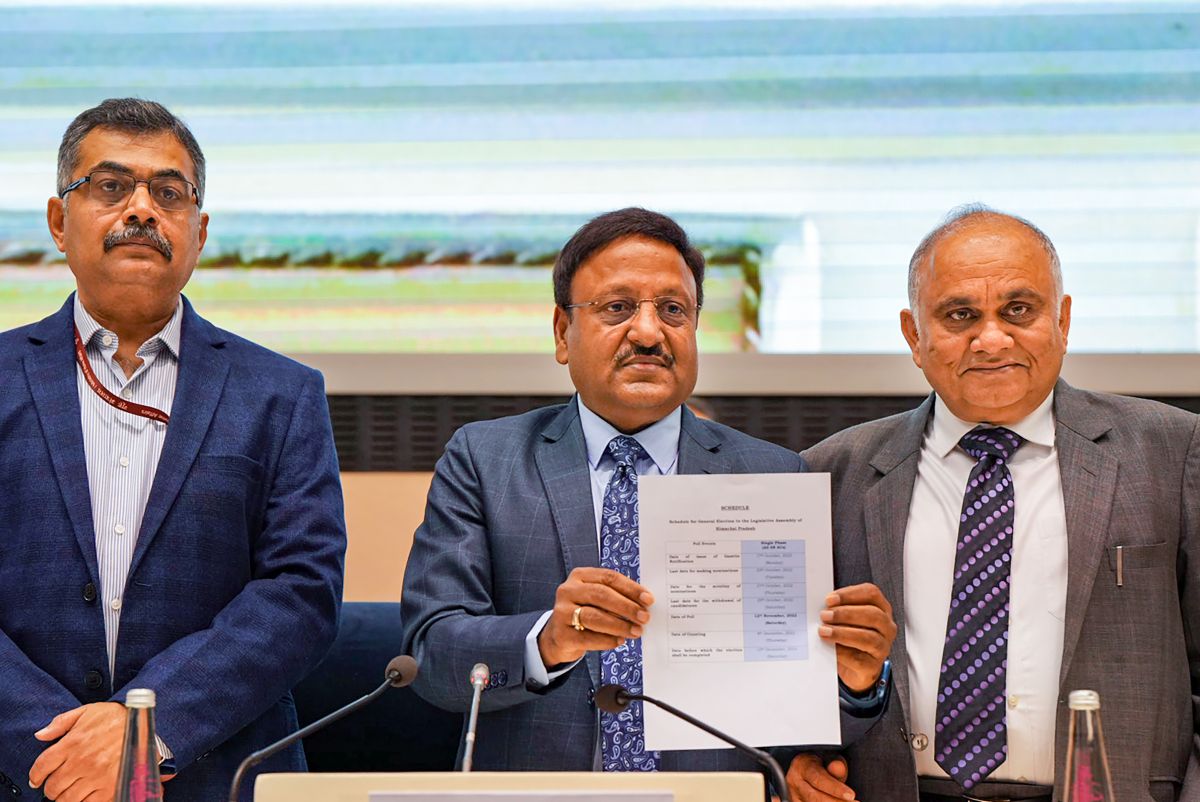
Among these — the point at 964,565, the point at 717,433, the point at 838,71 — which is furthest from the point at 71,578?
the point at 838,71

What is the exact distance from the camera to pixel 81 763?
1951 mm

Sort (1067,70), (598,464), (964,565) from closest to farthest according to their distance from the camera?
1. (964,565)
2. (598,464)
3. (1067,70)

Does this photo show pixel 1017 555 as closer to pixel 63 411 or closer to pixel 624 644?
pixel 624 644

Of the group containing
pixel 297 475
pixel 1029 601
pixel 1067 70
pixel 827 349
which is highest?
pixel 1067 70

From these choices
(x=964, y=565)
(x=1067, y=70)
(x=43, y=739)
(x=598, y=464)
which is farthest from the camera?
(x=1067, y=70)

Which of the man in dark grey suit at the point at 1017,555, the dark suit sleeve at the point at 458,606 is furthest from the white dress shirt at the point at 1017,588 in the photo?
the dark suit sleeve at the point at 458,606

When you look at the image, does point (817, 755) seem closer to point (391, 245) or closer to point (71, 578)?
point (71, 578)

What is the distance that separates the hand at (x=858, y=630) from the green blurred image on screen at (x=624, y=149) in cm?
224

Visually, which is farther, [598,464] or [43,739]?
[598,464]

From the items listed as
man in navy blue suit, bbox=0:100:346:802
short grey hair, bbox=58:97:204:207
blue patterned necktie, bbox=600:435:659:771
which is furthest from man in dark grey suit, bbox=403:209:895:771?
short grey hair, bbox=58:97:204:207

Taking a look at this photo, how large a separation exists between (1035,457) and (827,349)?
1.96 meters

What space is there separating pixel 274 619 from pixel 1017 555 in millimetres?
1246

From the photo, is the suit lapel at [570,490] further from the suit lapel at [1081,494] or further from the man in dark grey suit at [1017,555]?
the suit lapel at [1081,494]

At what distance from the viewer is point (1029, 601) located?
210 centimetres
